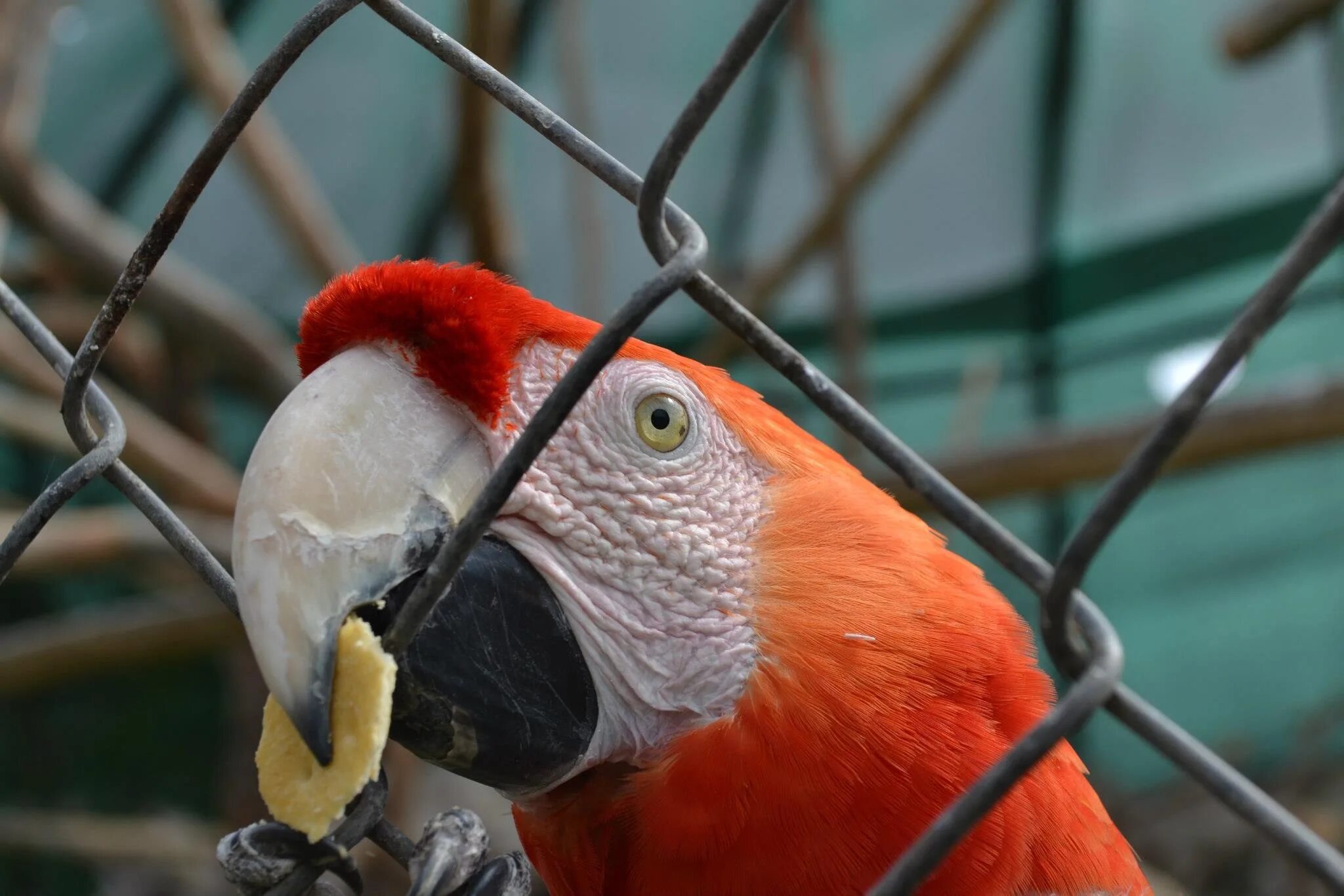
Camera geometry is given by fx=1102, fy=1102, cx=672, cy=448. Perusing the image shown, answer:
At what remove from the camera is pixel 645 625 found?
2.65ft

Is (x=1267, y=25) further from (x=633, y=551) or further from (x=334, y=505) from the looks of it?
(x=334, y=505)

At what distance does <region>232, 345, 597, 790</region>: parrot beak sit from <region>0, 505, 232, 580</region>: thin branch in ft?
4.90

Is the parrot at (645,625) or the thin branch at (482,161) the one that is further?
the thin branch at (482,161)

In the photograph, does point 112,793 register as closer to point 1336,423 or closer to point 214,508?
point 214,508

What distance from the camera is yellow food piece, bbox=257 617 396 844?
0.59 metres

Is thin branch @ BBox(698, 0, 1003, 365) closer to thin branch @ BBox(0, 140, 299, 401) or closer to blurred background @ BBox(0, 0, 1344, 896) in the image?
blurred background @ BBox(0, 0, 1344, 896)

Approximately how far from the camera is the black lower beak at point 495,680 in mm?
699

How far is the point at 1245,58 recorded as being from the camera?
200 centimetres

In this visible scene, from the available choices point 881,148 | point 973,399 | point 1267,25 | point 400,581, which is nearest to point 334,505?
point 400,581

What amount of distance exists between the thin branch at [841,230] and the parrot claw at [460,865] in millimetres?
1835

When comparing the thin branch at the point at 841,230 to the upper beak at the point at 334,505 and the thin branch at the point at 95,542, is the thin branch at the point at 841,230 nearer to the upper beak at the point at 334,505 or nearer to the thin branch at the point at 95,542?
the thin branch at the point at 95,542

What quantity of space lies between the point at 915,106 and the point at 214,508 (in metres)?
1.68

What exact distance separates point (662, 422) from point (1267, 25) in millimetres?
1681

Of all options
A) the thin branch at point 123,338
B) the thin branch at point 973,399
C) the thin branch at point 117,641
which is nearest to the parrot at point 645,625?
the thin branch at point 117,641
